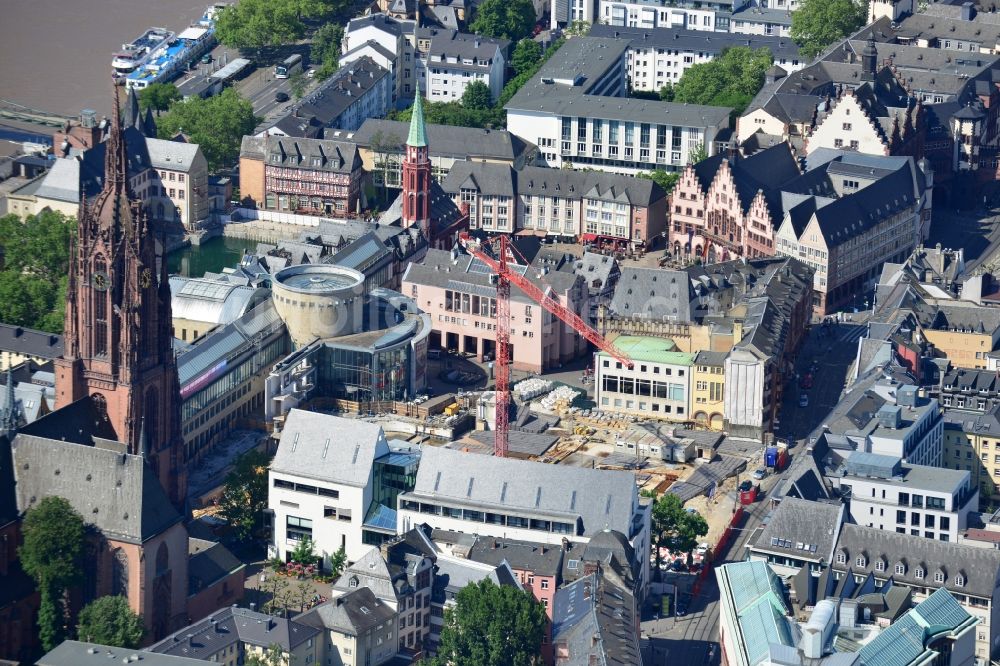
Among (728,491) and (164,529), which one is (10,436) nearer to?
(164,529)

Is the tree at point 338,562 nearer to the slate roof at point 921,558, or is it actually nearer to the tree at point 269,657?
the tree at point 269,657

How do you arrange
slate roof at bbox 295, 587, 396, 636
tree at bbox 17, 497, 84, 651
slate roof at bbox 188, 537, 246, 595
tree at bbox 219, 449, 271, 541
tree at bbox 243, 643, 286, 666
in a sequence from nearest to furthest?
tree at bbox 243, 643, 286, 666, slate roof at bbox 295, 587, 396, 636, tree at bbox 17, 497, 84, 651, slate roof at bbox 188, 537, 246, 595, tree at bbox 219, 449, 271, 541

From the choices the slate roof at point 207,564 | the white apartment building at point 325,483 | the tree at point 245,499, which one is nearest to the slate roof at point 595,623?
Result: the white apartment building at point 325,483

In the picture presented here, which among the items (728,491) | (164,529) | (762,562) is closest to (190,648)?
(164,529)

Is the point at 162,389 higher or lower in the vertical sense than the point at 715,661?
higher

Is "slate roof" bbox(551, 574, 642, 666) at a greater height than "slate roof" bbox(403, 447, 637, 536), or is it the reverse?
"slate roof" bbox(403, 447, 637, 536)

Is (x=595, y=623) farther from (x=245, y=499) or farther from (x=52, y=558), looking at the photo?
(x=52, y=558)

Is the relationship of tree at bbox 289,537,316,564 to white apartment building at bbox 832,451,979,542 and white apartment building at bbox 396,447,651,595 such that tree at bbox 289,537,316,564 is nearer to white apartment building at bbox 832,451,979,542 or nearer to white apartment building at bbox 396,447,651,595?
white apartment building at bbox 396,447,651,595

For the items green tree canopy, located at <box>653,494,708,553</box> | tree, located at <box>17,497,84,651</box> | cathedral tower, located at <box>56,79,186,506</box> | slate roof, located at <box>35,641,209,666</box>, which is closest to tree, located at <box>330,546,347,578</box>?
cathedral tower, located at <box>56,79,186,506</box>
